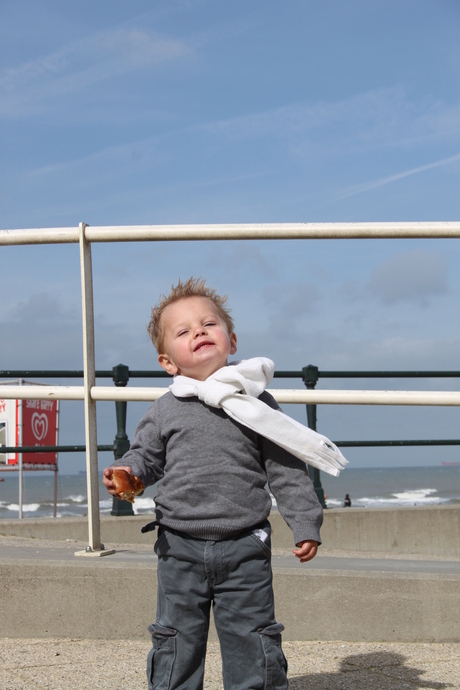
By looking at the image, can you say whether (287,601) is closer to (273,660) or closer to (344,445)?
(273,660)

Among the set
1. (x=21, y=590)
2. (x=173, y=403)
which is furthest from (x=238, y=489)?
(x=21, y=590)

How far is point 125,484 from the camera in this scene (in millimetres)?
1832

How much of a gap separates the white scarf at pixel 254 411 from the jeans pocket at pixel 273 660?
424mm

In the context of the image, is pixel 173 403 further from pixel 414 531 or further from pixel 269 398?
pixel 414 531

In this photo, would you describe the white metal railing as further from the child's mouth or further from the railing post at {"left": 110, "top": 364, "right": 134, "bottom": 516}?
the railing post at {"left": 110, "top": 364, "right": 134, "bottom": 516}

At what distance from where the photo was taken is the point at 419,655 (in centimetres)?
244

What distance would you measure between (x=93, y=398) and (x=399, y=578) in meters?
1.28

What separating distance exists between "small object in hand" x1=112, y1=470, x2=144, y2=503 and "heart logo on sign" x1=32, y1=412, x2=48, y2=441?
5.99m

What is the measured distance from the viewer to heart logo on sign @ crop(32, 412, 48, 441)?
7634mm

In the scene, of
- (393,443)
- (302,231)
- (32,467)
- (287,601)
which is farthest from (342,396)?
(32,467)

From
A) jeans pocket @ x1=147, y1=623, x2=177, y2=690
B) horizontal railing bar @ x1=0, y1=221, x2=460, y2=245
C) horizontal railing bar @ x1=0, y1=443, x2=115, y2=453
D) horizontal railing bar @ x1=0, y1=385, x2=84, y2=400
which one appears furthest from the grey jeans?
horizontal railing bar @ x1=0, y1=443, x2=115, y2=453

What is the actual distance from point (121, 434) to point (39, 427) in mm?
3482

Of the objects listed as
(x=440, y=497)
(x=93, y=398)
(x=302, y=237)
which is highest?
(x=302, y=237)

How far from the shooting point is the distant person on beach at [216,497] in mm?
1823
